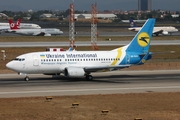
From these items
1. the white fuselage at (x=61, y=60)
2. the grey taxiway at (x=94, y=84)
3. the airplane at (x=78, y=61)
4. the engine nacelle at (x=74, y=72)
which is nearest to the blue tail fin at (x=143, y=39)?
the airplane at (x=78, y=61)

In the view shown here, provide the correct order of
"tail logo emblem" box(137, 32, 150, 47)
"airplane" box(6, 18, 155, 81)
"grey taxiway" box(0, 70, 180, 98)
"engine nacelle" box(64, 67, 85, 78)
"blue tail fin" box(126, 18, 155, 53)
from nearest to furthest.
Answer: "grey taxiway" box(0, 70, 180, 98) < "engine nacelle" box(64, 67, 85, 78) < "airplane" box(6, 18, 155, 81) < "blue tail fin" box(126, 18, 155, 53) < "tail logo emblem" box(137, 32, 150, 47)

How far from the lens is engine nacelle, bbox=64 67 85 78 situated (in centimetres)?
5853

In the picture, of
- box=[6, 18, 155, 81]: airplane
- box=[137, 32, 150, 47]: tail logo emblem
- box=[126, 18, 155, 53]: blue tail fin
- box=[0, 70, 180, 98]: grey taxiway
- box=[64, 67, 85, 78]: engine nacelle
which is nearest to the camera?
box=[0, 70, 180, 98]: grey taxiway

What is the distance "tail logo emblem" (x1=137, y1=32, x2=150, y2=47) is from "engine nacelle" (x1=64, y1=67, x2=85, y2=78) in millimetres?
8962

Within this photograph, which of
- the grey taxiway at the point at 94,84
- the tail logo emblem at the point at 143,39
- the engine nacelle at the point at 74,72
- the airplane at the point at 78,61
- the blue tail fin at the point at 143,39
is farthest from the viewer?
the tail logo emblem at the point at 143,39

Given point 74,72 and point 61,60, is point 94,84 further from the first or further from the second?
point 61,60

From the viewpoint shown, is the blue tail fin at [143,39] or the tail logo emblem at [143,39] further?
→ the tail logo emblem at [143,39]

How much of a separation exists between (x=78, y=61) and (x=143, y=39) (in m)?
9.00

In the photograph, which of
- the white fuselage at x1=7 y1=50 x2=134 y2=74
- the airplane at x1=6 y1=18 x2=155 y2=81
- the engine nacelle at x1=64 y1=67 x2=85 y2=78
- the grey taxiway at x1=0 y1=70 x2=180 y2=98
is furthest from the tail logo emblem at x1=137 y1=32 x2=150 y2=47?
the engine nacelle at x1=64 y1=67 x2=85 y2=78

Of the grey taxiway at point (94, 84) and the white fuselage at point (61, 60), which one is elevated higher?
the white fuselage at point (61, 60)

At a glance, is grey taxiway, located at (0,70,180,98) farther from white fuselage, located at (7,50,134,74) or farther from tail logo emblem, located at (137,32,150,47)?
tail logo emblem, located at (137,32,150,47)

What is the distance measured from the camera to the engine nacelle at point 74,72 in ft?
A: 192

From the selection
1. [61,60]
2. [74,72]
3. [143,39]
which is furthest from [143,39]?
[61,60]

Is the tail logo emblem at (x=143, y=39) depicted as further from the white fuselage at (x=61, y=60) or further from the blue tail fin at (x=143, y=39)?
the white fuselage at (x=61, y=60)
